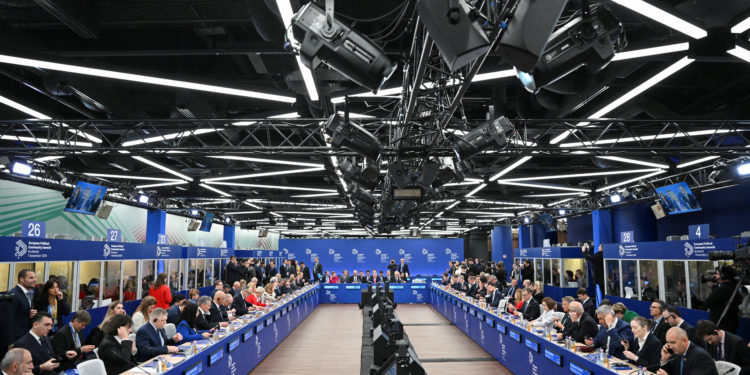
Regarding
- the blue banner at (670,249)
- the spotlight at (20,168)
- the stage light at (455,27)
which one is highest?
the spotlight at (20,168)

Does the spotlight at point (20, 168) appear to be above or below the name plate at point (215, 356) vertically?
above

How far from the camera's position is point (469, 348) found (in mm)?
10453

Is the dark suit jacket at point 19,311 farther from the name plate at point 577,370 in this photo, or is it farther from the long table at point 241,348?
the name plate at point 577,370

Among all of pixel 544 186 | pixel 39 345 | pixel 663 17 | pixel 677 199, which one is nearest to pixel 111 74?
pixel 39 345

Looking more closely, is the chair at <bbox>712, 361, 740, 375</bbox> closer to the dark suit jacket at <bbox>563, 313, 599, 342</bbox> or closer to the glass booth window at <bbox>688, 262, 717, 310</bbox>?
the dark suit jacket at <bbox>563, 313, 599, 342</bbox>

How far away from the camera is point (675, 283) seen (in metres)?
11.8

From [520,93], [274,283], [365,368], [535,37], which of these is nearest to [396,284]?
[274,283]

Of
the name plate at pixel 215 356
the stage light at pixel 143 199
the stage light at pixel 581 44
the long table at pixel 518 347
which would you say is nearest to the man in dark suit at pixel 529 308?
the long table at pixel 518 347

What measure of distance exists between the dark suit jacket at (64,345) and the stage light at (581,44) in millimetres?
5613

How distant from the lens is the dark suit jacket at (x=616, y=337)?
5.89 m

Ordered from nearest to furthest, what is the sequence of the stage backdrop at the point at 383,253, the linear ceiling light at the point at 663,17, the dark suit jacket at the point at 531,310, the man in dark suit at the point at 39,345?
the linear ceiling light at the point at 663,17 → the man in dark suit at the point at 39,345 → the dark suit jacket at the point at 531,310 → the stage backdrop at the point at 383,253

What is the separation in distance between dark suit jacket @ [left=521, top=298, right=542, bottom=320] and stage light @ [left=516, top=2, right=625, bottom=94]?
22.4ft

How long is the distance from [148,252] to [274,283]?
3297 mm

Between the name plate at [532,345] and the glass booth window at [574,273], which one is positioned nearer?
the name plate at [532,345]
